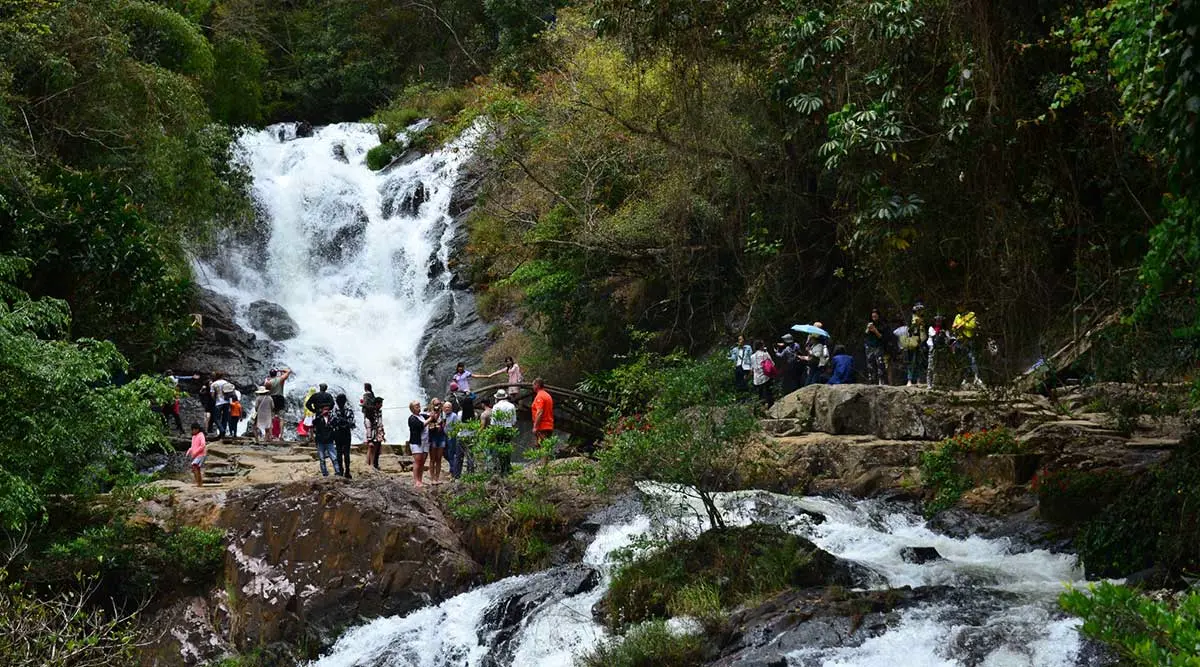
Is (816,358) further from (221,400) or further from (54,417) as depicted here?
(54,417)

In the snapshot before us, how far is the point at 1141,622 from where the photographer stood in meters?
6.05

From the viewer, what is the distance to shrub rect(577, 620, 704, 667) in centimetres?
1116

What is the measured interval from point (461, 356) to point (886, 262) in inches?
698

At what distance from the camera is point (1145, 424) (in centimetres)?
1623

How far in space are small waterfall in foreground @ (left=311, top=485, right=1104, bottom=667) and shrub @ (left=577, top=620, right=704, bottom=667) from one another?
874 mm

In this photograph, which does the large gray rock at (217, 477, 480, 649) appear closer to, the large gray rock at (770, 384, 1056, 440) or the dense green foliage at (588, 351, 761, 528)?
the dense green foliage at (588, 351, 761, 528)

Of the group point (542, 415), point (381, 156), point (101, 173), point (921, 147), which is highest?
point (381, 156)

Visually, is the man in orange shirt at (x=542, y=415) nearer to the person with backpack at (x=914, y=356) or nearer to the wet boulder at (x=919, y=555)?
the person with backpack at (x=914, y=356)

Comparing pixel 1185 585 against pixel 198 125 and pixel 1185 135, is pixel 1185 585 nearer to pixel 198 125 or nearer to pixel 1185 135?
pixel 1185 135

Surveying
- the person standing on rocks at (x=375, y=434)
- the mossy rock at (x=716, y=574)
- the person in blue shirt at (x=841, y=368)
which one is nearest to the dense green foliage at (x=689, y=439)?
the mossy rock at (x=716, y=574)

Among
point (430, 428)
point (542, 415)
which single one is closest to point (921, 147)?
point (542, 415)

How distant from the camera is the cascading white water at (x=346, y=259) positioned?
1147 inches

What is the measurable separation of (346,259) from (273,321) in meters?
3.33

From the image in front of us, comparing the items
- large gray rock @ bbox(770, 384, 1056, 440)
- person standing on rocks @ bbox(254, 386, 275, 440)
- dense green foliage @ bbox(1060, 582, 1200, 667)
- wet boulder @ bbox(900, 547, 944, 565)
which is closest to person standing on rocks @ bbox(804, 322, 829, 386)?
large gray rock @ bbox(770, 384, 1056, 440)
